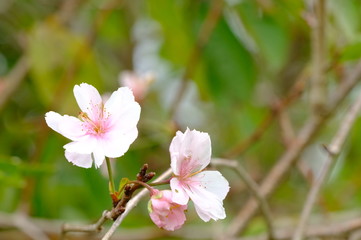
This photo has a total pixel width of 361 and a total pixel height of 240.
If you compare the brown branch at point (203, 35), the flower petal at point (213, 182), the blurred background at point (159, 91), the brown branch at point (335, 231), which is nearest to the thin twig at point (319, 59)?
the blurred background at point (159, 91)

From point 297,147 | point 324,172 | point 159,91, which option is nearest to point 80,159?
point 324,172

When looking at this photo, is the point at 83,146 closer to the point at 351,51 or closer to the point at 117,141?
the point at 117,141

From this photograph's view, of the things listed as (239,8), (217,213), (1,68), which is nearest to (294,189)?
(239,8)

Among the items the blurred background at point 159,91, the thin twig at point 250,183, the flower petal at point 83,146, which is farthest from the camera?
the blurred background at point 159,91

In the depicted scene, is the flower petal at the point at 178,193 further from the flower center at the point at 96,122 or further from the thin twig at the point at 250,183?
the thin twig at the point at 250,183

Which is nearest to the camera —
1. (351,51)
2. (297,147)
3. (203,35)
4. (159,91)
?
(351,51)
